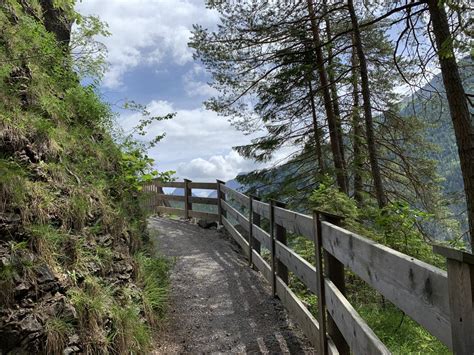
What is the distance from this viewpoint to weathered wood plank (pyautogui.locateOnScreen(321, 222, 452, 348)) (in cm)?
139

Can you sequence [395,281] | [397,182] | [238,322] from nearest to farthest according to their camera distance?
1. [395,281]
2. [238,322]
3. [397,182]

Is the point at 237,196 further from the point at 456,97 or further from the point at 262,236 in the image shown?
the point at 456,97

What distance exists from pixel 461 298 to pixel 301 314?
3017 mm

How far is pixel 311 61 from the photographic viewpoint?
36.9 feet

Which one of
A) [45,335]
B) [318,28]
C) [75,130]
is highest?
[318,28]

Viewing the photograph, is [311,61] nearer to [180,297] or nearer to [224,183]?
[224,183]

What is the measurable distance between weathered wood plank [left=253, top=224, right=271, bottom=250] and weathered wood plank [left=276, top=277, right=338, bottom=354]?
0.65 meters

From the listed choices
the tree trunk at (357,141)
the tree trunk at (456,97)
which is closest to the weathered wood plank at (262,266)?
the tree trunk at (456,97)

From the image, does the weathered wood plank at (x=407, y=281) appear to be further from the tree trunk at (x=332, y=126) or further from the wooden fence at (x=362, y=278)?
the tree trunk at (x=332, y=126)

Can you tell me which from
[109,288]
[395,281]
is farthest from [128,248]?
[395,281]

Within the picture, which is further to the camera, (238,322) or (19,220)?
(238,322)

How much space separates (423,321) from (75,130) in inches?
180

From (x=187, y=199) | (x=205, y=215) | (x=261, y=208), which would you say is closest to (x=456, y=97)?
(x=261, y=208)

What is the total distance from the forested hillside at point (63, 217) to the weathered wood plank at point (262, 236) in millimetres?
1583
